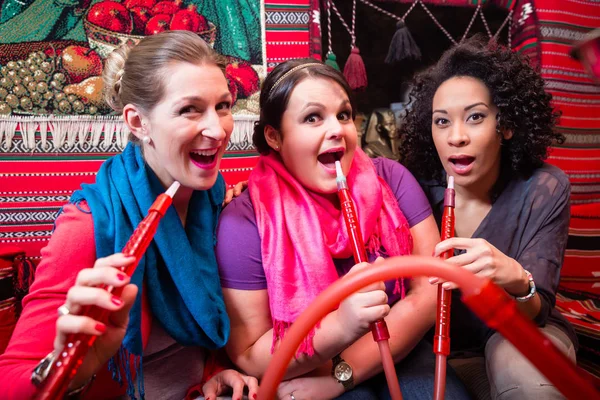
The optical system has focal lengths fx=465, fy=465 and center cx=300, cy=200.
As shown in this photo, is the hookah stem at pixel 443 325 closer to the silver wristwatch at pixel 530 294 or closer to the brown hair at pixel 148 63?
the silver wristwatch at pixel 530 294

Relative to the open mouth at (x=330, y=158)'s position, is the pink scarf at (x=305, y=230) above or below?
below

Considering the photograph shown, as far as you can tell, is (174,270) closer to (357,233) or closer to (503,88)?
(357,233)

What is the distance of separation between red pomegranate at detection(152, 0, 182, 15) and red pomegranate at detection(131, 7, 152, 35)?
0.03m

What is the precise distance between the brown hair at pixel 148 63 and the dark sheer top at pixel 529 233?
0.88 meters

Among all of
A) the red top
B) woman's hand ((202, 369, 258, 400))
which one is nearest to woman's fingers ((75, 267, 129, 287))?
the red top

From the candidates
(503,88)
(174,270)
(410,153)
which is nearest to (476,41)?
(503,88)

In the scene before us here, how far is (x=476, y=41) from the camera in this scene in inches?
57.3

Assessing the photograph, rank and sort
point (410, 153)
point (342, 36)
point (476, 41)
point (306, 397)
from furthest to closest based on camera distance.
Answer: point (342, 36), point (410, 153), point (476, 41), point (306, 397)

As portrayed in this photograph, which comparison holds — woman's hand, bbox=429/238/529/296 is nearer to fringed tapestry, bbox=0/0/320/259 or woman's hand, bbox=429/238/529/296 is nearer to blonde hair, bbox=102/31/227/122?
blonde hair, bbox=102/31/227/122

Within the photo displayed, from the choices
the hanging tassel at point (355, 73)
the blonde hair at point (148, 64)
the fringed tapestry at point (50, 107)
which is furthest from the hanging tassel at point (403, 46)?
the blonde hair at point (148, 64)

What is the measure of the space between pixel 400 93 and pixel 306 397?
1824 mm

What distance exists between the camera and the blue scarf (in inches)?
37.5

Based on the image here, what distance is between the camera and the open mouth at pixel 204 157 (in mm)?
1033

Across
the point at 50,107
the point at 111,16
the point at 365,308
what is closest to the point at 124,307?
the point at 365,308
